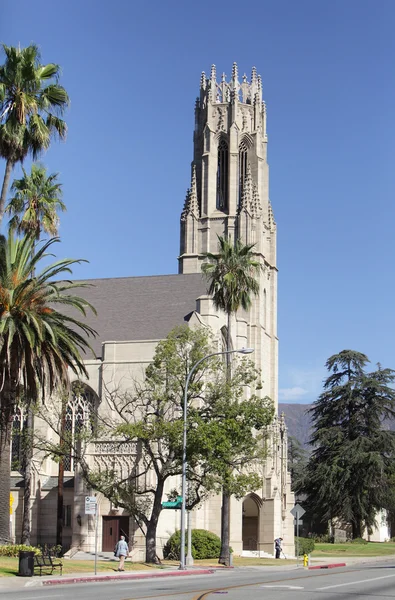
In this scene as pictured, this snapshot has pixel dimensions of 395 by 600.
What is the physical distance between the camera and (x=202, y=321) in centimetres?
5806

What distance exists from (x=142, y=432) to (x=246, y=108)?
175 feet

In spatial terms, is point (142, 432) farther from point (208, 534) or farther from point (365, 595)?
point (365, 595)

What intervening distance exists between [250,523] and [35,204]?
31.9 m

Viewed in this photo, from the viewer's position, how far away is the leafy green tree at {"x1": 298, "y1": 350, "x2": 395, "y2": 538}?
7331 cm

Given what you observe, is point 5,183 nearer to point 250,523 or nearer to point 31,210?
point 31,210

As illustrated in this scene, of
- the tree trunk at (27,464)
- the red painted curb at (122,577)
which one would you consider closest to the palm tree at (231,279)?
the tree trunk at (27,464)

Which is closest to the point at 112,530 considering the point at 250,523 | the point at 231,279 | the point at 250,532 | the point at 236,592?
the point at 231,279

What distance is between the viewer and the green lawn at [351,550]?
6447cm

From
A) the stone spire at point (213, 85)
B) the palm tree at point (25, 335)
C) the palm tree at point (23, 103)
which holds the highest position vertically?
the stone spire at point (213, 85)

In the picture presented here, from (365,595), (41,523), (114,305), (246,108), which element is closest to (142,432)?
(41,523)

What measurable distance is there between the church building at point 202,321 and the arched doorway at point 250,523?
8 cm

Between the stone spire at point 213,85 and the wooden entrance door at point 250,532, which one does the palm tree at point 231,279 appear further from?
the stone spire at point 213,85

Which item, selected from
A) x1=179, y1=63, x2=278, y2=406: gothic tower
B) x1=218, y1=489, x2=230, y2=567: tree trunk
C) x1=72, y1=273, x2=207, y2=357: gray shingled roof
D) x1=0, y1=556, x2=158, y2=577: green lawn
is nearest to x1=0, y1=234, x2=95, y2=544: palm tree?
x1=0, y1=556, x2=158, y2=577: green lawn

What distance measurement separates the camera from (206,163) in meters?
83.6
